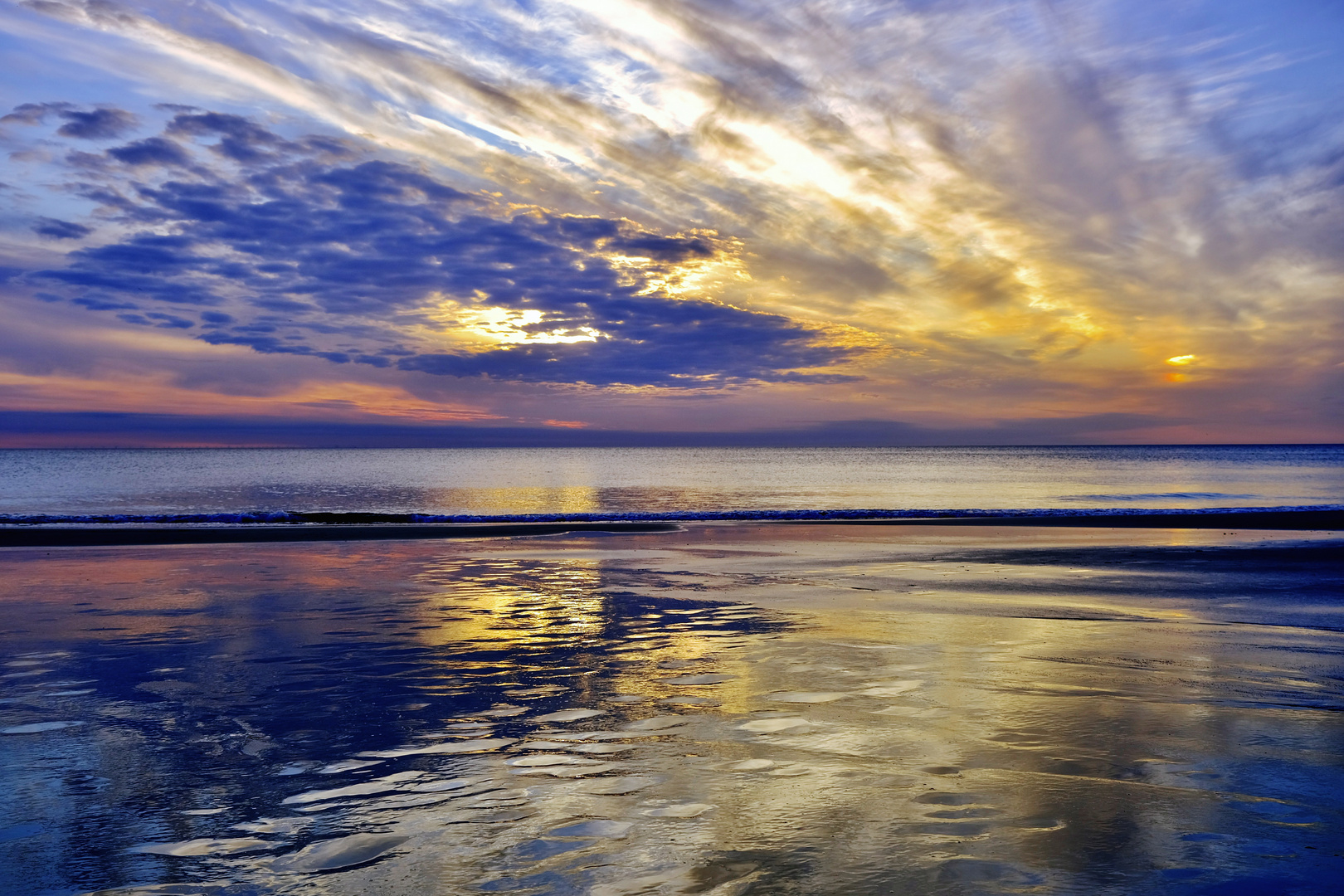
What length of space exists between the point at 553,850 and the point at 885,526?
2491 centimetres

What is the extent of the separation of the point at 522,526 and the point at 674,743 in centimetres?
2486

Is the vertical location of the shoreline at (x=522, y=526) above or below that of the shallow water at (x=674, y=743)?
below

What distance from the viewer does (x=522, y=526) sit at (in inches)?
1199

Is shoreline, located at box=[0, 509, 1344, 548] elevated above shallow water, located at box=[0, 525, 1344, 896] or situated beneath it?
situated beneath

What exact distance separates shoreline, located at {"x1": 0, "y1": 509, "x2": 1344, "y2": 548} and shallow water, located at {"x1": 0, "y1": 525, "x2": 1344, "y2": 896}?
11998 mm

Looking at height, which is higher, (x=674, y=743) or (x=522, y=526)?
(x=674, y=743)

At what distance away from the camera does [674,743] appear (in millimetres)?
6188

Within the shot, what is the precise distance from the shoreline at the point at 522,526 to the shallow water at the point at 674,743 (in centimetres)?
1200

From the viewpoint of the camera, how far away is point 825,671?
8.32 meters

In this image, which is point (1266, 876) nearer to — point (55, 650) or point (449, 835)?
point (449, 835)

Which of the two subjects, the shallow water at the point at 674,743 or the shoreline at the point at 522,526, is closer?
the shallow water at the point at 674,743

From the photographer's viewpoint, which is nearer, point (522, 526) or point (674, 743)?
point (674, 743)

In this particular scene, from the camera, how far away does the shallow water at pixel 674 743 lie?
14.2 feet

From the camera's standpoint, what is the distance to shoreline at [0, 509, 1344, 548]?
24688 mm
